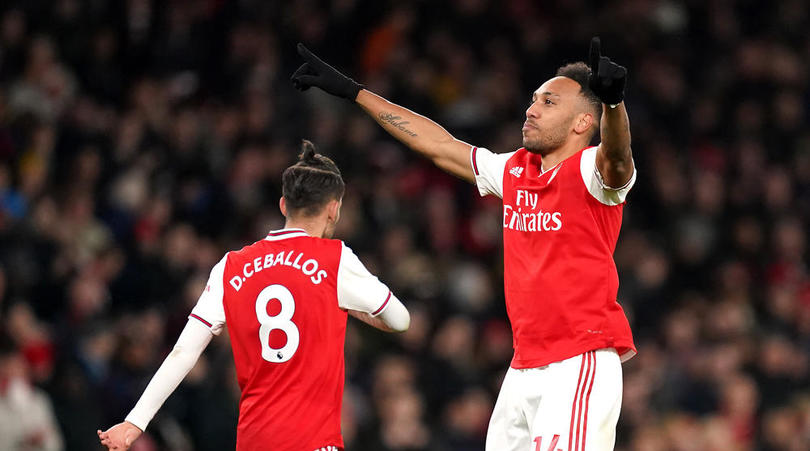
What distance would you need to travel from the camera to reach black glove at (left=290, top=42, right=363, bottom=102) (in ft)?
18.4

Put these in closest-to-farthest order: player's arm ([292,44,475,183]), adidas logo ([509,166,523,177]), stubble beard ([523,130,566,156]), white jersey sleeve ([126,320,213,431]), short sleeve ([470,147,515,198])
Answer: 1. white jersey sleeve ([126,320,213,431])
2. stubble beard ([523,130,566,156])
3. adidas logo ([509,166,523,177])
4. short sleeve ([470,147,515,198])
5. player's arm ([292,44,475,183])

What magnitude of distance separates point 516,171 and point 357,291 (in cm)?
100

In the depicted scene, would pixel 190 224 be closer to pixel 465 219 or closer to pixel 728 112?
pixel 465 219

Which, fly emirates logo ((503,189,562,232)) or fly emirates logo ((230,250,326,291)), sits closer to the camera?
fly emirates logo ((230,250,326,291))

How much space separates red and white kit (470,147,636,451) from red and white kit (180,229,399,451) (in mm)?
657

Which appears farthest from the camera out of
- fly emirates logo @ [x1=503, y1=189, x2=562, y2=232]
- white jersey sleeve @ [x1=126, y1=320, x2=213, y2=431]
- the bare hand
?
fly emirates logo @ [x1=503, y1=189, x2=562, y2=232]

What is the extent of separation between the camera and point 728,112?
13703 mm

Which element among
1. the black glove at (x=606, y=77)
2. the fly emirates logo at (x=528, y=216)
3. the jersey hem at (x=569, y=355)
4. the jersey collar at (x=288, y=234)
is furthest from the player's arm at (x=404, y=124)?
the black glove at (x=606, y=77)

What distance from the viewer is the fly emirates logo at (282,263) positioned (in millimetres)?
4914

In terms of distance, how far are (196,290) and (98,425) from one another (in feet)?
4.54

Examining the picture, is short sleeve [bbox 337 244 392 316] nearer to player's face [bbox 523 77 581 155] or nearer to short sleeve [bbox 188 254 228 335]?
short sleeve [bbox 188 254 228 335]

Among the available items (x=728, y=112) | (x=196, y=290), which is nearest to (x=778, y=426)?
(x=728, y=112)

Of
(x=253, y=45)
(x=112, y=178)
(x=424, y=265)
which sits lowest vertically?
(x=424, y=265)

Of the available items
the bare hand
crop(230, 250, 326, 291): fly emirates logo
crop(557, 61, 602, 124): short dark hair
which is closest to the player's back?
crop(230, 250, 326, 291): fly emirates logo
